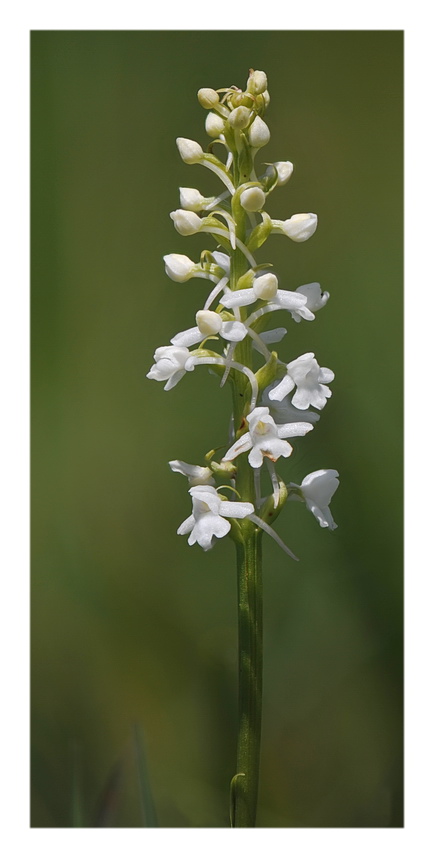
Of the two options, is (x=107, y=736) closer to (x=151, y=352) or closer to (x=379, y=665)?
(x=379, y=665)

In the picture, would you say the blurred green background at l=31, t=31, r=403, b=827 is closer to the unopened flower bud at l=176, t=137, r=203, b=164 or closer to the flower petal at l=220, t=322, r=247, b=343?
the flower petal at l=220, t=322, r=247, b=343

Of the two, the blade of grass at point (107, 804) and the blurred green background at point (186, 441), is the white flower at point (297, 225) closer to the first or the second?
the blurred green background at point (186, 441)

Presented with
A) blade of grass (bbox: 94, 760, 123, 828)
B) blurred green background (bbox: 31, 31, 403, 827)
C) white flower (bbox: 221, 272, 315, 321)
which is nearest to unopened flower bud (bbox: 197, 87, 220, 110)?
white flower (bbox: 221, 272, 315, 321)

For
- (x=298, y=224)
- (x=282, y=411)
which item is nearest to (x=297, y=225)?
(x=298, y=224)

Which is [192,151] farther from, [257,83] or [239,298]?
[239,298]

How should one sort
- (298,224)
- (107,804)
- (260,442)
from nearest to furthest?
(260,442)
(298,224)
(107,804)

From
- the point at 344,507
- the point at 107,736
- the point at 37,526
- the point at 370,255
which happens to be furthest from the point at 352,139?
the point at 107,736

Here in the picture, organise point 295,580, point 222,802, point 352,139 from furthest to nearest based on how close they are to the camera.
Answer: point 352,139 → point 295,580 → point 222,802
